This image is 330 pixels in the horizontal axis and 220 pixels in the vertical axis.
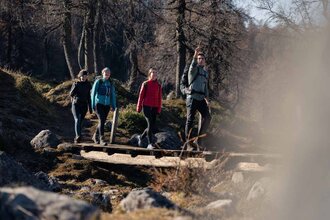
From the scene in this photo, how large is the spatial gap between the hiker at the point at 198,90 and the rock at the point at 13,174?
398 cm

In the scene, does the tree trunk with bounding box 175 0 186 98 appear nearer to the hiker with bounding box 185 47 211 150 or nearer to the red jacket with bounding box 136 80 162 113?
the red jacket with bounding box 136 80 162 113

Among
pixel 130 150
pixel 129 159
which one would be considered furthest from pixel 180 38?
pixel 129 159

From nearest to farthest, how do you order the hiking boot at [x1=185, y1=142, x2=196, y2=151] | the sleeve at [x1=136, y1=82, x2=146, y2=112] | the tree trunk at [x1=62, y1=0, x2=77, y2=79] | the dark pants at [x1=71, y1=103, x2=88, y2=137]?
the hiking boot at [x1=185, y1=142, x2=196, y2=151] → the sleeve at [x1=136, y1=82, x2=146, y2=112] → the dark pants at [x1=71, y1=103, x2=88, y2=137] → the tree trunk at [x1=62, y1=0, x2=77, y2=79]

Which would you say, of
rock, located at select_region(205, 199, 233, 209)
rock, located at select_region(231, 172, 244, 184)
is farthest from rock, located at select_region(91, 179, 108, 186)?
rock, located at select_region(205, 199, 233, 209)

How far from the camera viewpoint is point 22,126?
17234mm

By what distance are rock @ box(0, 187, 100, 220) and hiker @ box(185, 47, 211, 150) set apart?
6.95 metres

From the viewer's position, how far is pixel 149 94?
13.2m

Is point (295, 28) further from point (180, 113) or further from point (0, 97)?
point (0, 97)

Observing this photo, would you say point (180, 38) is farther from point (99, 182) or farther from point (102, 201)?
point (102, 201)

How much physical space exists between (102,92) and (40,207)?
8832mm

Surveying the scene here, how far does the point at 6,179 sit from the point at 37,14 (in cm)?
2133

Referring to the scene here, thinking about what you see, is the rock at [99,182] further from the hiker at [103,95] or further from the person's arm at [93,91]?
the person's arm at [93,91]

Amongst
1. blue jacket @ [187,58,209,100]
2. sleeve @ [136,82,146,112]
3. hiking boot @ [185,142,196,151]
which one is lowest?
hiking boot @ [185,142,196,151]

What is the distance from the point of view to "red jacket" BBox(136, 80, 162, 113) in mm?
13102
